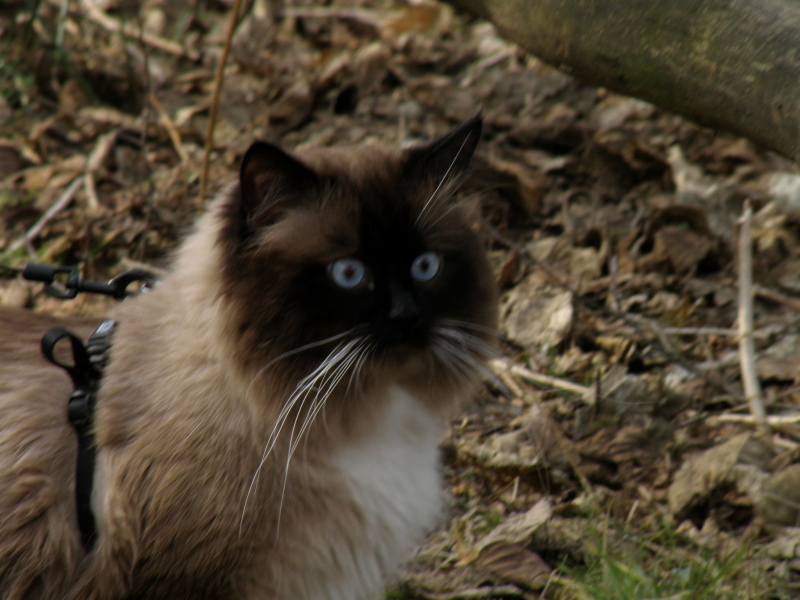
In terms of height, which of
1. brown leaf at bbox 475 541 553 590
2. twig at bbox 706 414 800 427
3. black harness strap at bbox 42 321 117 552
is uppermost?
black harness strap at bbox 42 321 117 552

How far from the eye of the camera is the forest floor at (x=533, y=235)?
2.69m

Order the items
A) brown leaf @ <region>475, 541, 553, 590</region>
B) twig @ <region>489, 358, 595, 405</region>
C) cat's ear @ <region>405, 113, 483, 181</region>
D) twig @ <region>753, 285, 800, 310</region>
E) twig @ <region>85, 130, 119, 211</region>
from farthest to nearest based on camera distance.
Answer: twig @ <region>85, 130, 119, 211</region>, twig @ <region>753, 285, 800, 310</region>, twig @ <region>489, 358, 595, 405</region>, brown leaf @ <region>475, 541, 553, 590</region>, cat's ear @ <region>405, 113, 483, 181</region>

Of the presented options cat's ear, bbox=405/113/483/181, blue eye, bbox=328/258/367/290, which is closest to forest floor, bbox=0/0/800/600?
cat's ear, bbox=405/113/483/181

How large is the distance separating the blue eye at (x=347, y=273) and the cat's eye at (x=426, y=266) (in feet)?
0.51

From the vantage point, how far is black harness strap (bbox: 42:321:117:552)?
6.88ft

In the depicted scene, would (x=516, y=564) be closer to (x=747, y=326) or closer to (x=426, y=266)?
(x=426, y=266)

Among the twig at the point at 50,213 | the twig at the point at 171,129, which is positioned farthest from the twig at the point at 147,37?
the twig at the point at 50,213

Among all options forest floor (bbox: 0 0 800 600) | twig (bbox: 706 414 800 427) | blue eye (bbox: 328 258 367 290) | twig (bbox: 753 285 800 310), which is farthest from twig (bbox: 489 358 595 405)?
blue eye (bbox: 328 258 367 290)

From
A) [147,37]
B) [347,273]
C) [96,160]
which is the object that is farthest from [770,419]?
[147,37]

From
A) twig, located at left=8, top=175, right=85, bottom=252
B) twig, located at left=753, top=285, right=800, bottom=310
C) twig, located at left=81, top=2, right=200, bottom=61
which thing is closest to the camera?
twig, located at left=753, top=285, right=800, bottom=310

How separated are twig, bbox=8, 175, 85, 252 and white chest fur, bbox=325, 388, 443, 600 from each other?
2648mm

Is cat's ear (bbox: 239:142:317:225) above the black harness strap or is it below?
above

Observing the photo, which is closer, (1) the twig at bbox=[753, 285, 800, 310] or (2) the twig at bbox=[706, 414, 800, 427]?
(2) the twig at bbox=[706, 414, 800, 427]

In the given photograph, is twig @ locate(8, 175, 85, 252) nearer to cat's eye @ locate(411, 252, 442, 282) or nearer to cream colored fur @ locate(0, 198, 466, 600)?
cream colored fur @ locate(0, 198, 466, 600)
